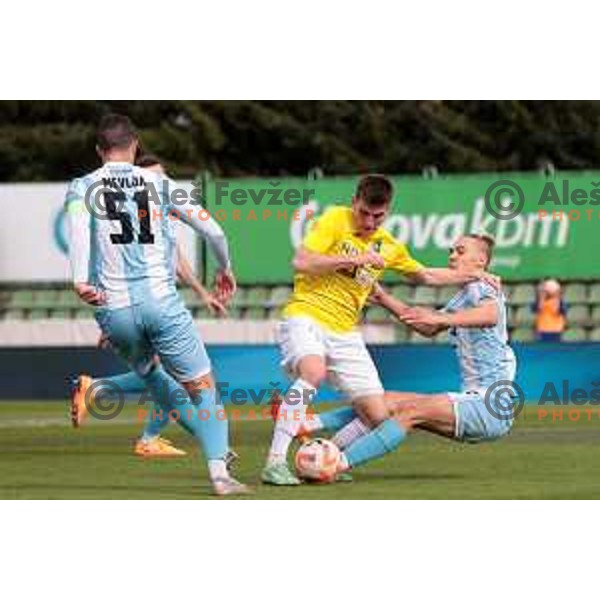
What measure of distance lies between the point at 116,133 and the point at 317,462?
2368 mm

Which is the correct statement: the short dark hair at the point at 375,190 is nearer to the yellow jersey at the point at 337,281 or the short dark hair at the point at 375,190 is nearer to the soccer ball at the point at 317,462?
the yellow jersey at the point at 337,281

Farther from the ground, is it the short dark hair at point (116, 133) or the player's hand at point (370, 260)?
the short dark hair at point (116, 133)

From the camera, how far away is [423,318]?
13375 mm

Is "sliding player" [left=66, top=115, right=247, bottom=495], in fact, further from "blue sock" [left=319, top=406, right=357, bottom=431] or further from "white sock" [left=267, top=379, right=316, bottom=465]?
"blue sock" [left=319, top=406, right=357, bottom=431]

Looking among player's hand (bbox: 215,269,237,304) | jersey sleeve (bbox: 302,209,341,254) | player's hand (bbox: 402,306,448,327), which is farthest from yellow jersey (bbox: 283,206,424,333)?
player's hand (bbox: 215,269,237,304)

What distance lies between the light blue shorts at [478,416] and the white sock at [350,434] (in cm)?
59

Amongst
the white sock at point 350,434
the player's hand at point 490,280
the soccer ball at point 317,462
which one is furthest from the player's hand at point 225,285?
the player's hand at point 490,280

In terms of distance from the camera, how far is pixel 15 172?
40062mm

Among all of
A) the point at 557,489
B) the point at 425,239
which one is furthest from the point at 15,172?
the point at 557,489

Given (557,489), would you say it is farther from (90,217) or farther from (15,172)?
(15,172)

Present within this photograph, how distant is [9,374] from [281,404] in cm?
1262

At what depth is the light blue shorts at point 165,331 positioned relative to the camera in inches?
491

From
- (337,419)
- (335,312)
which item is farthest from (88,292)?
(337,419)

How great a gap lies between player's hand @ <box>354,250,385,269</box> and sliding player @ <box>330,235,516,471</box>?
1.35ft
